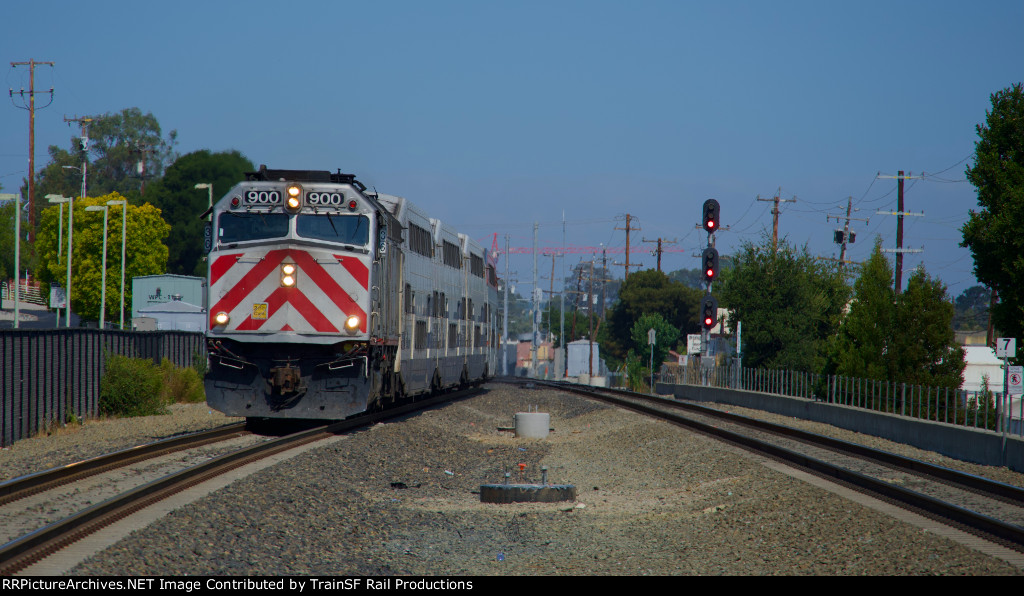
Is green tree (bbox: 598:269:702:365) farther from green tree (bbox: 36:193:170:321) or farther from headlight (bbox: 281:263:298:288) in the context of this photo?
headlight (bbox: 281:263:298:288)

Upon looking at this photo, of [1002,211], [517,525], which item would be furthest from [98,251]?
[517,525]

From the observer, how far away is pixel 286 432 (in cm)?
1747

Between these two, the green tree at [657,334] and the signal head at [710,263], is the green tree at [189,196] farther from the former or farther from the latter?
the signal head at [710,263]

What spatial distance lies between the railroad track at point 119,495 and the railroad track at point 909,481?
8078 millimetres

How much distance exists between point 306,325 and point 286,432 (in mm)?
2741

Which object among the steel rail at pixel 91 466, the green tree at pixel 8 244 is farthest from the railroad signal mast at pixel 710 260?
the green tree at pixel 8 244

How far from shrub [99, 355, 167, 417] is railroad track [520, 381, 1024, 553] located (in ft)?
42.6

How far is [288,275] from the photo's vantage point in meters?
15.9

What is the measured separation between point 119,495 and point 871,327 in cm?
2381

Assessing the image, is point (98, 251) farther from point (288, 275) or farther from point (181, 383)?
point (288, 275)

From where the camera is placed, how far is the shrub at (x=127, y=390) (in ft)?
72.3


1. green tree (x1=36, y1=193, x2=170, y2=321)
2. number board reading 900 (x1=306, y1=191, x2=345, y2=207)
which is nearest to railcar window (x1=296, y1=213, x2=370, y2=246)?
number board reading 900 (x1=306, y1=191, x2=345, y2=207)

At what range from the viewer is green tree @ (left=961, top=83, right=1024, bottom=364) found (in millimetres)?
25109
